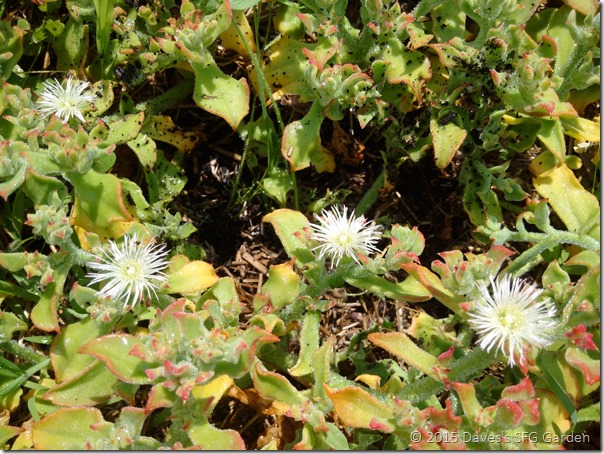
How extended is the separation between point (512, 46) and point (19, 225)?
2171mm

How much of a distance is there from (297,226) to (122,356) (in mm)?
837

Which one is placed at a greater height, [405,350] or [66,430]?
[405,350]

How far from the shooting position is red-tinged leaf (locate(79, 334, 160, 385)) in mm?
1960

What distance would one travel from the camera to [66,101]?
2510 millimetres

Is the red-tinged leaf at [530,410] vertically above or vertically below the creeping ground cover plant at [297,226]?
below

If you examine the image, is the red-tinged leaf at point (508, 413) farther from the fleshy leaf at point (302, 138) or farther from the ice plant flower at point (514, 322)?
the fleshy leaf at point (302, 138)

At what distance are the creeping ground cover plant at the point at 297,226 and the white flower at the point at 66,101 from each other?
1 centimetres

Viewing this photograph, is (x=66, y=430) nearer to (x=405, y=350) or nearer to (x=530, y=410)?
(x=405, y=350)

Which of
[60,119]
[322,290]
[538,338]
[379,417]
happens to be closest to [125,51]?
[60,119]

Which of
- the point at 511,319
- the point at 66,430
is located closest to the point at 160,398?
the point at 66,430

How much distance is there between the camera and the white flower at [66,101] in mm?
2492

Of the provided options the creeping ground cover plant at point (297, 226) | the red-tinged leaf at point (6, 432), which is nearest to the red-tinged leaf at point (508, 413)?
the creeping ground cover plant at point (297, 226)

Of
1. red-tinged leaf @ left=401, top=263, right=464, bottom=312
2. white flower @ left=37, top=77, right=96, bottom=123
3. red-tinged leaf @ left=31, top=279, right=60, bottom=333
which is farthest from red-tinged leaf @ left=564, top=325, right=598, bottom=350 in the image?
white flower @ left=37, top=77, right=96, bottom=123

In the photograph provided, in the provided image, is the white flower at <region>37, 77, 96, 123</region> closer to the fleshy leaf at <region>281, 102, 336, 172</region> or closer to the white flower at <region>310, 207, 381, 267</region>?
the fleshy leaf at <region>281, 102, 336, 172</region>
